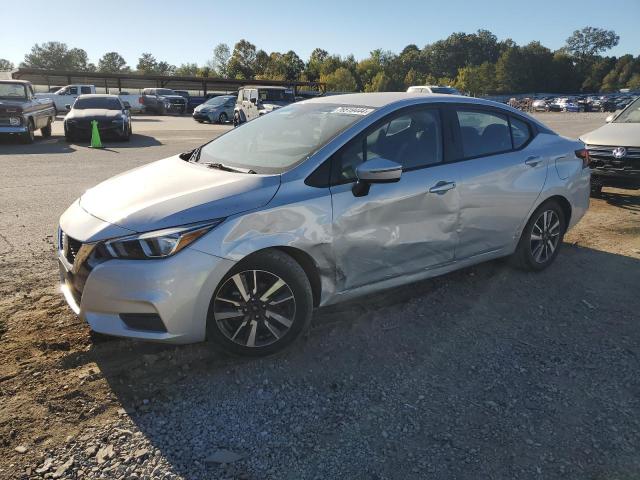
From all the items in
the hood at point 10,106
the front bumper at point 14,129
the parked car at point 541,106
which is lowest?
the parked car at point 541,106

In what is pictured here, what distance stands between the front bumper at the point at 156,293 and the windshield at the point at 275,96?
21.7 m

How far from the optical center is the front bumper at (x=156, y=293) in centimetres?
294

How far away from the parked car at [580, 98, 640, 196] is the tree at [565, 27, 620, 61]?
187305 mm

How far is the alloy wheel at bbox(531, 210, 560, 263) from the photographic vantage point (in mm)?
4992

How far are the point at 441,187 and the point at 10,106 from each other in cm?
1404

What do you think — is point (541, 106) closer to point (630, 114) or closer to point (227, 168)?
point (630, 114)

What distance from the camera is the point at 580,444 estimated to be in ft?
8.75

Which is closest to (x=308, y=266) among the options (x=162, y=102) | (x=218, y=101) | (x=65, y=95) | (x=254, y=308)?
(x=254, y=308)

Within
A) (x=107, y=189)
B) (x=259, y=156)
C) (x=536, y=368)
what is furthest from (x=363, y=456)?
(x=107, y=189)

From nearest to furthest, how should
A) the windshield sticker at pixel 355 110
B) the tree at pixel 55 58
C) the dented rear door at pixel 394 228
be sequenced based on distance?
the dented rear door at pixel 394 228
the windshield sticker at pixel 355 110
the tree at pixel 55 58

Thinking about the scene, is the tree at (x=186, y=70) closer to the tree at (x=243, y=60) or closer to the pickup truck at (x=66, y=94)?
the tree at (x=243, y=60)

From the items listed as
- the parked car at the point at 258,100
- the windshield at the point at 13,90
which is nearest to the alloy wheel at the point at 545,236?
the windshield at the point at 13,90

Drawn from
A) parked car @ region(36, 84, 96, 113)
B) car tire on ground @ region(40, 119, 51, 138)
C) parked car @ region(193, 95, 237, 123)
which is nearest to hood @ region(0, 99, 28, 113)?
car tire on ground @ region(40, 119, 51, 138)

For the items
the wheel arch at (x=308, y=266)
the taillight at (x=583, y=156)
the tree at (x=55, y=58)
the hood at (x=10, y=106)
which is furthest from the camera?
the tree at (x=55, y=58)
